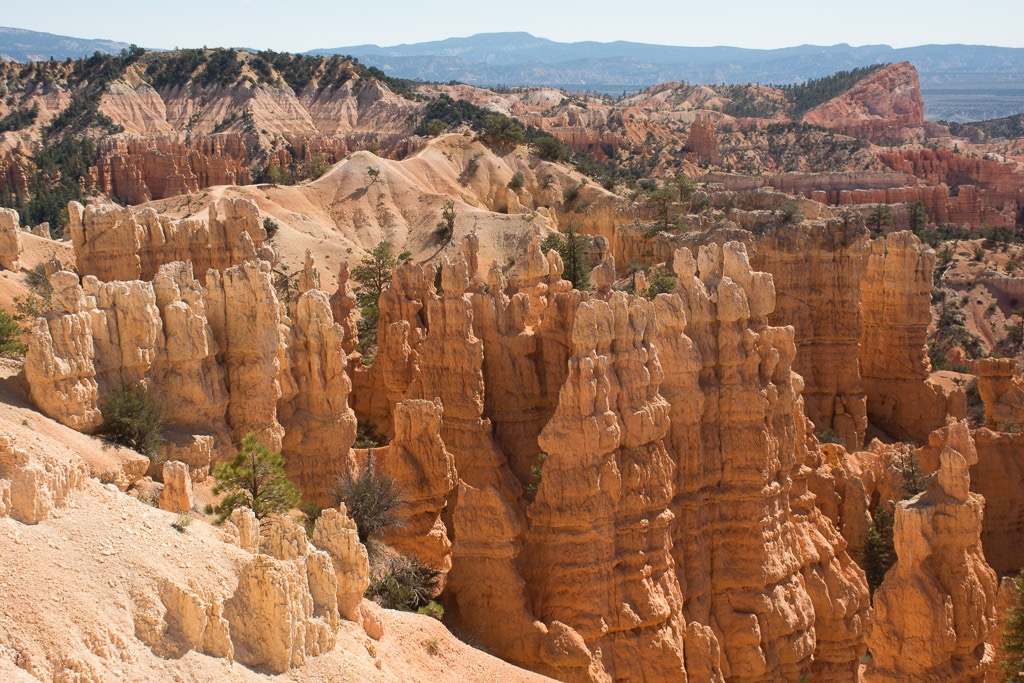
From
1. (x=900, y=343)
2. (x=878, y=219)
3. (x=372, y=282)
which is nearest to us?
(x=900, y=343)

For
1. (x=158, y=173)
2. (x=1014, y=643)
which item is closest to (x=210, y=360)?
(x=1014, y=643)

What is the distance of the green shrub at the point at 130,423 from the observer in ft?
67.3

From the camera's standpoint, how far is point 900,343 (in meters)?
41.9

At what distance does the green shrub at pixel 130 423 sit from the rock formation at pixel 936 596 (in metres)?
13.9

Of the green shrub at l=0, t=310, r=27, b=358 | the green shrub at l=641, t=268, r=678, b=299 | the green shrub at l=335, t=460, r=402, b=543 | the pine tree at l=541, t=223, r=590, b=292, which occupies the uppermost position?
the green shrub at l=0, t=310, r=27, b=358

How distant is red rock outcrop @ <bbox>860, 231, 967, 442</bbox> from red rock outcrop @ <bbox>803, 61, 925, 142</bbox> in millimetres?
120951

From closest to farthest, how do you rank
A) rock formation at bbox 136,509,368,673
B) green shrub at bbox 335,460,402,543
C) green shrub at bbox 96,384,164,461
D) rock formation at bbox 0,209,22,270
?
rock formation at bbox 136,509,368,673 < green shrub at bbox 96,384,164,461 < green shrub at bbox 335,460,402,543 < rock formation at bbox 0,209,22,270

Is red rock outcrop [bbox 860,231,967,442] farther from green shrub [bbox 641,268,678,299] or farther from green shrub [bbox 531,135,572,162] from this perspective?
green shrub [bbox 531,135,572,162]

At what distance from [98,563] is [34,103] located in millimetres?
117691

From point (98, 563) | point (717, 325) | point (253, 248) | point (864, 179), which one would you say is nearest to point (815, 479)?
point (717, 325)

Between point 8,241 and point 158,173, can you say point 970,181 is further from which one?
point 8,241

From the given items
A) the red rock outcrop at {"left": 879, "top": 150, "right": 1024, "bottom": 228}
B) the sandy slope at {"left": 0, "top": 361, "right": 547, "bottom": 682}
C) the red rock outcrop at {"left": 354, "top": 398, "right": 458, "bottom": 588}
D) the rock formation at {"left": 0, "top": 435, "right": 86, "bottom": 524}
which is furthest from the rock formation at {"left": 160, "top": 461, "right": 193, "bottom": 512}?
the red rock outcrop at {"left": 879, "top": 150, "right": 1024, "bottom": 228}

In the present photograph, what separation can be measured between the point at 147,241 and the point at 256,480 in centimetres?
1442

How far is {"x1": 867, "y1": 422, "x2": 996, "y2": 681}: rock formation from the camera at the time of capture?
867 inches
